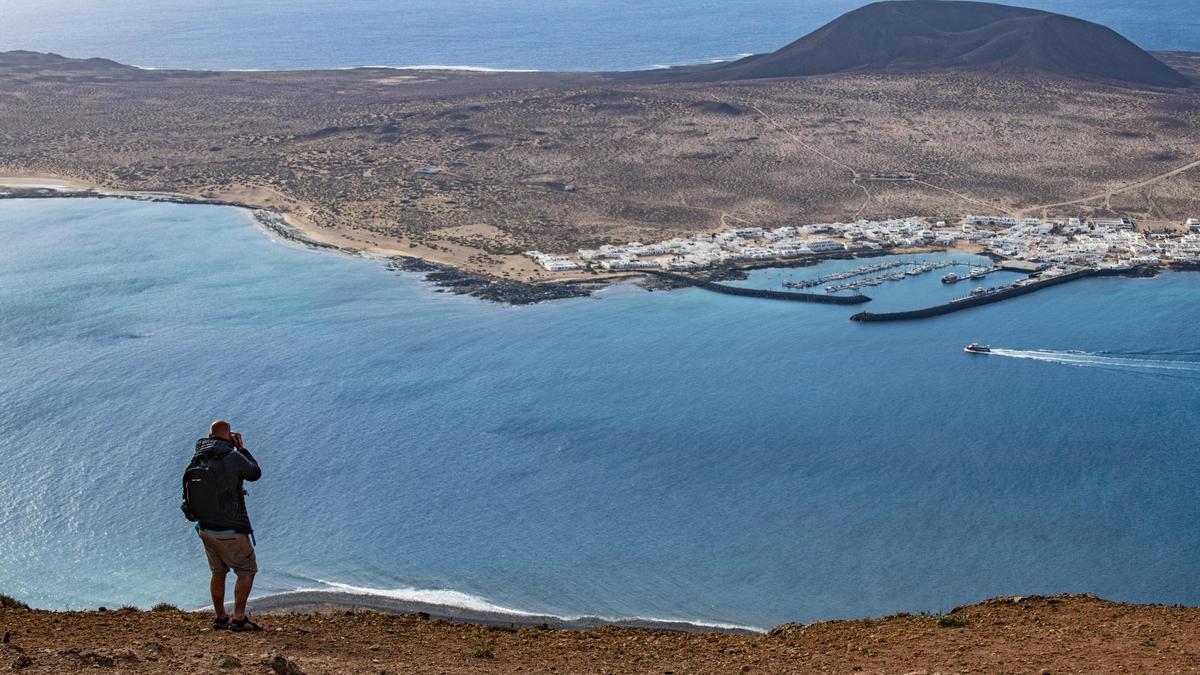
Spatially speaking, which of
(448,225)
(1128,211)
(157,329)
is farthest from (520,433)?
(1128,211)

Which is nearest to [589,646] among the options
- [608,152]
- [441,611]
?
[441,611]

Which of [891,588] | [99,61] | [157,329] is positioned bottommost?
[891,588]

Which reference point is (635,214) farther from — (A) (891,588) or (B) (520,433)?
(A) (891,588)

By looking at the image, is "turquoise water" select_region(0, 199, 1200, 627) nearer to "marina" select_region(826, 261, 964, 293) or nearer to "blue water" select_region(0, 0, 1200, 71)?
"marina" select_region(826, 261, 964, 293)

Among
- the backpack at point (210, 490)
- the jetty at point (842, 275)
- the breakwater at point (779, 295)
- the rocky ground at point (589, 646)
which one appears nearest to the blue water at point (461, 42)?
the jetty at point (842, 275)

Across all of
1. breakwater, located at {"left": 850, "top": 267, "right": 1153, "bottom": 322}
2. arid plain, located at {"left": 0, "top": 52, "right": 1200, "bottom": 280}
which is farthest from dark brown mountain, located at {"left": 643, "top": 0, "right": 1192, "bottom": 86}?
breakwater, located at {"left": 850, "top": 267, "right": 1153, "bottom": 322}

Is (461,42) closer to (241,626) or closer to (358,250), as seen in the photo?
(358,250)

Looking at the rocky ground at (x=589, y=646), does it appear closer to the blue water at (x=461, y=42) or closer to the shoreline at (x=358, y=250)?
the shoreline at (x=358, y=250)
